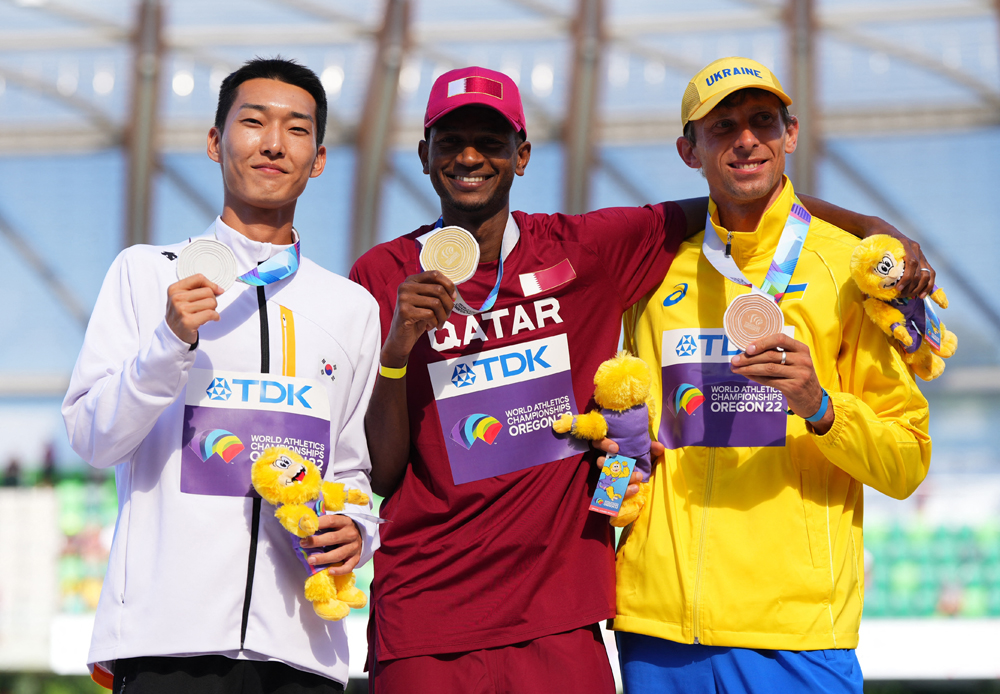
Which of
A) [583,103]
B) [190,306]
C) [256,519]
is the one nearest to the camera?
[190,306]

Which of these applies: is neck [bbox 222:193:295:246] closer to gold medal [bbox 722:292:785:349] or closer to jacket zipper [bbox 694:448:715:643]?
gold medal [bbox 722:292:785:349]

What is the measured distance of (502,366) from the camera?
3057 millimetres

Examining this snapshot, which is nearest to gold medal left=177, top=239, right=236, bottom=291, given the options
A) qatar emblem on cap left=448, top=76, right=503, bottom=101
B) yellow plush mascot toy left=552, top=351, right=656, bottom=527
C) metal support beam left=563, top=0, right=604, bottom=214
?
qatar emblem on cap left=448, top=76, right=503, bottom=101

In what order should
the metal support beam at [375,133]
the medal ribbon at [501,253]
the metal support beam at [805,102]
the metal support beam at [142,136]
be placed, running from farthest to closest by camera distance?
the metal support beam at [142,136], the metal support beam at [375,133], the metal support beam at [805,102], the medal ribbon at [501,253]

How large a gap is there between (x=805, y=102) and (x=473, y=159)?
754 centimetres

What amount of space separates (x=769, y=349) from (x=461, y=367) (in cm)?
97

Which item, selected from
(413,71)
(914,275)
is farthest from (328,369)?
(413,71)

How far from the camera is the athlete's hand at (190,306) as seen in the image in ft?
7.88

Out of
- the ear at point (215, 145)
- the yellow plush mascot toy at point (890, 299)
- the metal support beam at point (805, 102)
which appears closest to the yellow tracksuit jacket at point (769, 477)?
the yellow plush mascot toy at point (890, 299)

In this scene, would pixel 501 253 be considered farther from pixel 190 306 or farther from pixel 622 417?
pixel 190 306

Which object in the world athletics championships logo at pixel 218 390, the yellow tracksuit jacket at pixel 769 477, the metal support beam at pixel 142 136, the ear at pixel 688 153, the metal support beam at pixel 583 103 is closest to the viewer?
the world athletics championships logo at pixel 218 390

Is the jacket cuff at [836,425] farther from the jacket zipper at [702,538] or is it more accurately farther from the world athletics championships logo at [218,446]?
the world athletics championships logo at [218,446]

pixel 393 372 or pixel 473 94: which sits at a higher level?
pixel 473 94

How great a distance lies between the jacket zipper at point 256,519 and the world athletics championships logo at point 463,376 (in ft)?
2.04
